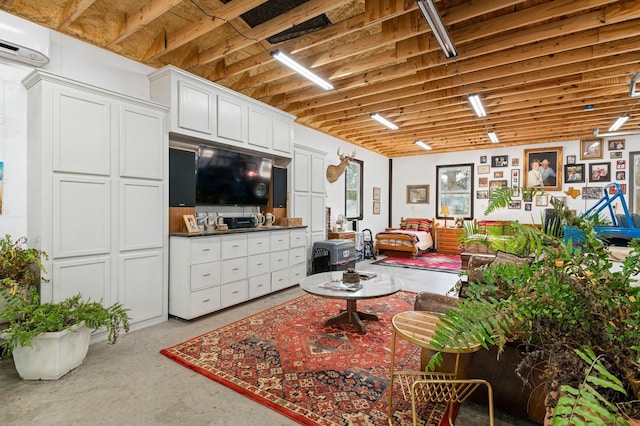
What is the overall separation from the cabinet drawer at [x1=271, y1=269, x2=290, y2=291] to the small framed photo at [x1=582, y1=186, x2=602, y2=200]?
24.2 feet

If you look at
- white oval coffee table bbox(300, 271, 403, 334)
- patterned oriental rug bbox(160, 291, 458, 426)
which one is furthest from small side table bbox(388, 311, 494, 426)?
white oval coffee table bbox(300, 271, 403, 334)

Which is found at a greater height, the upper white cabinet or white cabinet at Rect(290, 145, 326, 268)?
the upper white cabinet

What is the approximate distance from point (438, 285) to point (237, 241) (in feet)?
11.3

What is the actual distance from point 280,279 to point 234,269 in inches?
37.7

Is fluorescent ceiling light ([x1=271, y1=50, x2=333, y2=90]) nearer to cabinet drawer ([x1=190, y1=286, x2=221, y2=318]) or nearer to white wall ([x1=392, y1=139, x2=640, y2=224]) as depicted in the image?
cabinet drawer ([x1=190, y1=286, x2=221, y2=318])

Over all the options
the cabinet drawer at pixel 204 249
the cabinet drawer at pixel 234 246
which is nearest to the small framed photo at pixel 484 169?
the cabinet drawer at pixel 234 246

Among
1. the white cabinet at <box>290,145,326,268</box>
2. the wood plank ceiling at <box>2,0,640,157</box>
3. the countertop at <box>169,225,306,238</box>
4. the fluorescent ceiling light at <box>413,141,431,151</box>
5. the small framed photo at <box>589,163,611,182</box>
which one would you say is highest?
the wood plank ceiling at <box>2,0,640,157</box>

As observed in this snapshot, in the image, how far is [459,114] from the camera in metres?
5.74

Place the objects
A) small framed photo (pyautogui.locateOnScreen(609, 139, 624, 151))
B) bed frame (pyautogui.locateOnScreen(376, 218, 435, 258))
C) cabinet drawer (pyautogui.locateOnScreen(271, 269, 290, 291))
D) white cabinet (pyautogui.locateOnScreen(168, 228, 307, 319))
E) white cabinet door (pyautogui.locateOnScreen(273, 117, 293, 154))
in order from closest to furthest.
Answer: white cabinet (pyautogui.locateOnScreen(168, 228, 307, 319))
cabinet drawer (pyautogui.locateOnScreen(271, 269, 290, 291))
white cabinet door (pyautogui.locateOnScreen(273, 117, 293, 154))
small framed photo (pyautogui.locateOnScreen(609, 139, 624, 151))
bed frame (pyautogui.locateOnScreen(376, 218, 435, 258))

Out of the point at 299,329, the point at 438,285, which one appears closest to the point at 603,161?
the point at 438,285

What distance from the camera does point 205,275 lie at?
12.0 ft

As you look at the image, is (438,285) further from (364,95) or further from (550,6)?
(550,6)

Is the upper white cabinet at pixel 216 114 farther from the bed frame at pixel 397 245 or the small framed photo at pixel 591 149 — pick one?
the small framed photo at pixel 591 149

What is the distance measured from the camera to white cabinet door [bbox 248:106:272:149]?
4.51 m
